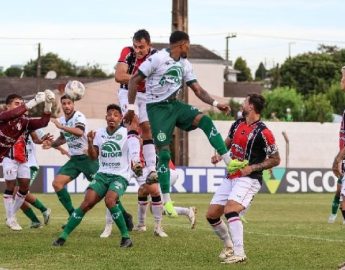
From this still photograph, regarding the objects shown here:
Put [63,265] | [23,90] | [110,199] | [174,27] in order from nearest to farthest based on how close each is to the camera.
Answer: [63,265] → [110,199] → [174,27] → [23,90]

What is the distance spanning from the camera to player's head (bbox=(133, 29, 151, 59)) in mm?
15352

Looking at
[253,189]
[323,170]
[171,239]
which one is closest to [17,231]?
[171,239]

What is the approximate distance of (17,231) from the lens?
17.5 m

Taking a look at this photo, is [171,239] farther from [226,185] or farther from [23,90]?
[23,90]

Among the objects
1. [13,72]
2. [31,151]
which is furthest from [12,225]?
[13,72]

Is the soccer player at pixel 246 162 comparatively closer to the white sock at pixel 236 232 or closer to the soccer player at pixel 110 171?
the white sock at pixel 236 232

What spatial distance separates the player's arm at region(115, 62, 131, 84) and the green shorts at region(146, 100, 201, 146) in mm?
976

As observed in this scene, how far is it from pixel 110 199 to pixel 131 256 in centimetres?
156

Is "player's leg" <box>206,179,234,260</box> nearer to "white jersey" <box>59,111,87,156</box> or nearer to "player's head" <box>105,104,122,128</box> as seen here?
"player's head" <box>105,104,122,128</box>

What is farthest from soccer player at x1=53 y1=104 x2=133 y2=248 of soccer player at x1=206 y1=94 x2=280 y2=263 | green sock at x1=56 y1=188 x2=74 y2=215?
green sock at x1=56 y1=188 x2=74 y2=215

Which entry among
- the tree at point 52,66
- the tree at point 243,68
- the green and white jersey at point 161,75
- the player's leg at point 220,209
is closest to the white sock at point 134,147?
the green and white jersey at point 161,75

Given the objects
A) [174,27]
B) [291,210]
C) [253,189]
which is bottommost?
[291,210]

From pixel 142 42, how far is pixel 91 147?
6.03ft

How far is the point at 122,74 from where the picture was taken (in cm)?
1559
